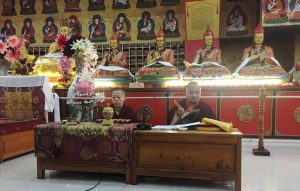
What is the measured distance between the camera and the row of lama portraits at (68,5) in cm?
701

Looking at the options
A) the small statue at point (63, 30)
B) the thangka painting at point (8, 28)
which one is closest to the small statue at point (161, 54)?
the small statue at point (63, 30)

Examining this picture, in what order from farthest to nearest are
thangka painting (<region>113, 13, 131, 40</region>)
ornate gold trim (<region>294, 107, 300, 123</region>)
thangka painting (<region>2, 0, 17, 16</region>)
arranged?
thangka painting (<region>2, 0, 17, 16</region>) < thangka painting (<region>113, 13, 131, 40</region>) < ornate gold trim (<region>294, 107, 300, 123</region>)

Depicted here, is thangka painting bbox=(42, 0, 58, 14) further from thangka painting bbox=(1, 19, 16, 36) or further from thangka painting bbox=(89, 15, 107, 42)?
thangka painting bbox=(89, 15, 107, 42)

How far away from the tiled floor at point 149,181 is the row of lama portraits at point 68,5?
489 centimetres

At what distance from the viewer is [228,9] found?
22.0ft

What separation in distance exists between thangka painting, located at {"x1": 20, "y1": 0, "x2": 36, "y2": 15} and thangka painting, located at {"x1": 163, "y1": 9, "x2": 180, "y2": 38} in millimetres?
3600

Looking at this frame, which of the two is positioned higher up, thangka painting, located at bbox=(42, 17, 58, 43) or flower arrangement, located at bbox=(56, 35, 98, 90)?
thangka painting, located at bbox=(42, 17, 58, 43)

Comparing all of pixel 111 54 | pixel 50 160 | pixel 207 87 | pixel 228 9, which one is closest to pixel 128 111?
pixel 50 160

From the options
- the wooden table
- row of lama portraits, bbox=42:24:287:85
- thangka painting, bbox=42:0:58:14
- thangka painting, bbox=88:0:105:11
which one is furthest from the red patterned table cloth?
thangka painting, bbox=42:0:58:14

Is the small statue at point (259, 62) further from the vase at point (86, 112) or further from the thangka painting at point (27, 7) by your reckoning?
the thangka painting at point (27, 7)

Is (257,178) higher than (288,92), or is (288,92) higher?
(288,92)

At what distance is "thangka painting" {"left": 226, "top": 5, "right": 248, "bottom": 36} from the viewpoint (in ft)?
21.5

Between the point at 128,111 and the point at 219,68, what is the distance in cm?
227

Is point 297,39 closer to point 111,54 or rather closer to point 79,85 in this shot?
point 111,54
